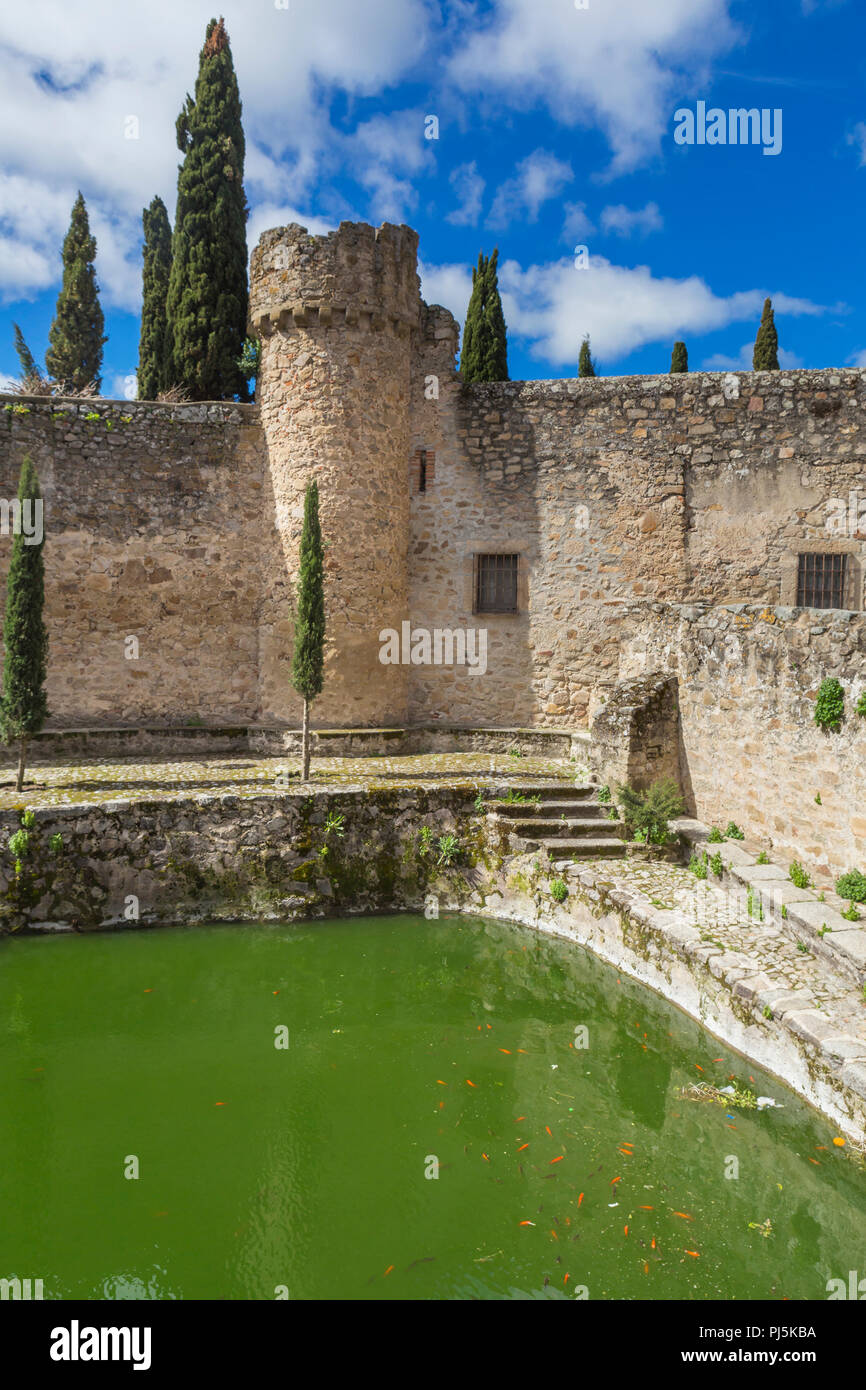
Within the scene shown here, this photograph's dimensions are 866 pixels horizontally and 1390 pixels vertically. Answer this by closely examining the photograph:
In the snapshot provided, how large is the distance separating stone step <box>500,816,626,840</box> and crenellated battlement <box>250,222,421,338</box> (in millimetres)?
8404

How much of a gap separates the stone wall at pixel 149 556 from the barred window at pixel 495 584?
3.88m

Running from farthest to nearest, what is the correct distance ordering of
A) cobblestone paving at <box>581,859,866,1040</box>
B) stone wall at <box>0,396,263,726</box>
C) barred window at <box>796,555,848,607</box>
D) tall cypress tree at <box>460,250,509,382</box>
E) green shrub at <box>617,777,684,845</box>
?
tall cypress tree at <box>460,250,509,382</box>, barred window at <box>796,555,848,607</box>, stone wall at <box>0,396,263,726</box>, green shrub at <box>617,777,684,845</box>, cobblestone paving at <box>581,859,866,1040</box>

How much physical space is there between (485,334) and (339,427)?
932 cm

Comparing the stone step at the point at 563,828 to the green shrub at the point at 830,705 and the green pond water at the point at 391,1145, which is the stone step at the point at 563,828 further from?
the green shrub at the point at 830,705

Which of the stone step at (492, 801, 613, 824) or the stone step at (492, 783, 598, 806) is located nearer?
the stone step at (492, 801, 613, 824)

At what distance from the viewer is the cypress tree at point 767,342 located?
21.6 meters

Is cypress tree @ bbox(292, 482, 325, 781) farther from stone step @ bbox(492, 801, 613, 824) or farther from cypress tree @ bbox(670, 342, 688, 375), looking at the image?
cypress tree @ bbox(670, 342, 688, 375)

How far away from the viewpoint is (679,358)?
76.0ft

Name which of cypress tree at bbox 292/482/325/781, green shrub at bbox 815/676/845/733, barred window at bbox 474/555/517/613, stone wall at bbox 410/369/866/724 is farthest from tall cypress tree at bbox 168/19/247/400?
green shrub at bbox 815/676/845/733

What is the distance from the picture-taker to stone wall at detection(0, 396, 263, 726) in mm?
13672

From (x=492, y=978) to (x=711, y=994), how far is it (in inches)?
87.6

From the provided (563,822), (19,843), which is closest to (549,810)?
(563,822)

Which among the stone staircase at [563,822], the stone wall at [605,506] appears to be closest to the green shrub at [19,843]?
the stone staircase at [563,822]

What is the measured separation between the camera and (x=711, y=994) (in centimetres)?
698
